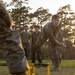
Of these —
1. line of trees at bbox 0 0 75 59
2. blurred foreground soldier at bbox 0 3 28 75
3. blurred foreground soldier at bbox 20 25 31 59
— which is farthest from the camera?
line of trees at bbox 0 0 75 59

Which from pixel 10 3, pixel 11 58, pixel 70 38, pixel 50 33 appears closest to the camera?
pixel 11 58

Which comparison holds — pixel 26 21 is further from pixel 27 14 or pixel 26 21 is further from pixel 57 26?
pixel 57 26

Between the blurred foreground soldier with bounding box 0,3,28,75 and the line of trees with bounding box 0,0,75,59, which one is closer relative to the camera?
the blurred foreground soldier with bounding box 0,3,28,75

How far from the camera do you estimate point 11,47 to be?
152 inches


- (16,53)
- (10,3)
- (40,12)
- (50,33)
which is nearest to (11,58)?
(16,53)

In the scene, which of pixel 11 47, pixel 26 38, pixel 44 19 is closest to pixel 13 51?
pixel 11 47

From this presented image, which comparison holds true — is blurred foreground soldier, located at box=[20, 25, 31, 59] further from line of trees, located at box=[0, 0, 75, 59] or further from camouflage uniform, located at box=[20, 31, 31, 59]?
line of trees, located at box=[0, 0, 75, 59]

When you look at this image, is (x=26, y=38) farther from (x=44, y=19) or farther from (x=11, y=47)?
(x=44, y=19)

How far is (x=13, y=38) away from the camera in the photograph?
Answer: 3.90m

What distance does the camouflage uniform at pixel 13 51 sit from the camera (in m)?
3.80

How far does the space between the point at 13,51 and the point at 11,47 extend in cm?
6

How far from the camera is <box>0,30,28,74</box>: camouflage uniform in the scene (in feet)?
12.5

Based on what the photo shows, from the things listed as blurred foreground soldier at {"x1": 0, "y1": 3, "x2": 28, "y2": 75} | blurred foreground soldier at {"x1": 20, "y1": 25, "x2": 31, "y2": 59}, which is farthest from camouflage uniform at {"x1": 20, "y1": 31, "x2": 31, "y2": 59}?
blurred foreground soldier at {"x1": 0, "y1": 3, "x2": 28, "y2": 75}

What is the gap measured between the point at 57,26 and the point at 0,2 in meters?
5.27
